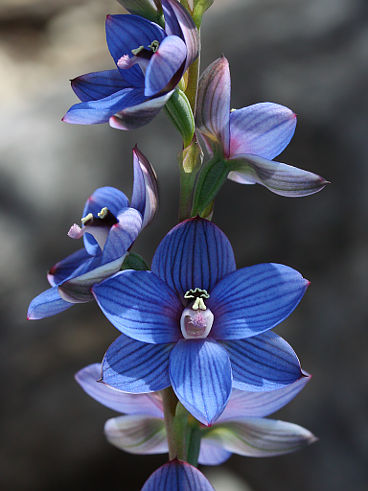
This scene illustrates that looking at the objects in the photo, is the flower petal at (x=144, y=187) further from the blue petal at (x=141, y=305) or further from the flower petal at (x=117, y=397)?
the flower petal at (x=117, y=397)

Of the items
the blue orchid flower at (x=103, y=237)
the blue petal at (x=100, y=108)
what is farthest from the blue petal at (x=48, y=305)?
the blue petal at (x=100, y=108)

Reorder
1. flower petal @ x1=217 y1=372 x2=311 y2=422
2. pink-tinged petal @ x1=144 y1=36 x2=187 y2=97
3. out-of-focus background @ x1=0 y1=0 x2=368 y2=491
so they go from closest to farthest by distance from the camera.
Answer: pink-tinged petal @ x1=144 y1=36 x2=187 y2=97
flower petal @ x1=217 y1=372 x2=311 y2=422
out-of-focus background @ x1=0 y1=0 x2=368 y2=491

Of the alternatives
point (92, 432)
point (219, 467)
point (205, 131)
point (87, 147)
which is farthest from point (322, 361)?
point (205, 131)

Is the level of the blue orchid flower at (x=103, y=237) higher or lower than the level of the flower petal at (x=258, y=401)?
higher

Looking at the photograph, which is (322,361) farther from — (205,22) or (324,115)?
(205,22)

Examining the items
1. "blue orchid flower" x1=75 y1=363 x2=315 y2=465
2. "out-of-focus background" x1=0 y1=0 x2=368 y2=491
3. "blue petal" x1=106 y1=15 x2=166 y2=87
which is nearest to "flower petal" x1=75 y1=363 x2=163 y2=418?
"blue orchid flower" x1=75 y1=363 x2=315 y2=465

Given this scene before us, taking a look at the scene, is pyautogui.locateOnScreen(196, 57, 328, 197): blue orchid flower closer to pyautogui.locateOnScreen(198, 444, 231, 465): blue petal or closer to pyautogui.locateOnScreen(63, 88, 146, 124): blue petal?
pyautogui.locateOnScreen(63, 88, 146, 124): blue petal
